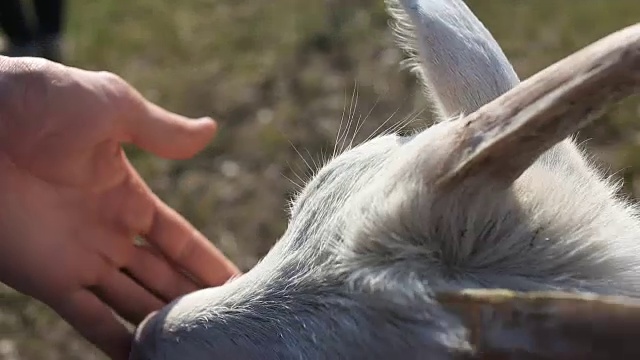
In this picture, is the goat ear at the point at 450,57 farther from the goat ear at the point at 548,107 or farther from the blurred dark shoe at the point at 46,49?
the blurred dark shoe at the point at 46,49

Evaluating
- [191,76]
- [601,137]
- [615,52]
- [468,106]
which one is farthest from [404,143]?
[191,76]

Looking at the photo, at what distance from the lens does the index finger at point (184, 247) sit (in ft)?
9.21

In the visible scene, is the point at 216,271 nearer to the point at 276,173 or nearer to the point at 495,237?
the point at 495,237

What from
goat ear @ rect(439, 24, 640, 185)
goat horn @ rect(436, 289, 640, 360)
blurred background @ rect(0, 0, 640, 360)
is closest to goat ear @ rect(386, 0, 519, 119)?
goat ear @ rect(439, 24, 640, 185)

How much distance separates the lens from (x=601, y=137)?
14.7ft

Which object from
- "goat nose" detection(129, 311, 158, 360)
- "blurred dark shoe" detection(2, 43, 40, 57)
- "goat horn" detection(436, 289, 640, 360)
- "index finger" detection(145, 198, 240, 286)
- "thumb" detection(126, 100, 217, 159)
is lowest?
"blurred dark shoe" detection(2, 43, 40, 57)

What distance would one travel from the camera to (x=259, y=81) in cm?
523

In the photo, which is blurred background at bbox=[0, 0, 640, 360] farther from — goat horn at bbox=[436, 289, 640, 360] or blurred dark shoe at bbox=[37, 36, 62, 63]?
goat horn at bbox=[436, 289, 640, 360]

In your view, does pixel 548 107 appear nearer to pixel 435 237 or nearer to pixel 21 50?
pixel 435 237

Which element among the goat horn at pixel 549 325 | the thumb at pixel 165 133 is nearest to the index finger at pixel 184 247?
the thumb at pixel 165 133

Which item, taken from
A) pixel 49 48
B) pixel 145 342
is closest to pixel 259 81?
pixel 49 48

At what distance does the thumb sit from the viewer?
8.34 ft

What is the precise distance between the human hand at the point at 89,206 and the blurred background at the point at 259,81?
125 centimetres

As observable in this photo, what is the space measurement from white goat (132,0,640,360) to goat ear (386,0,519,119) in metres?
0.24
